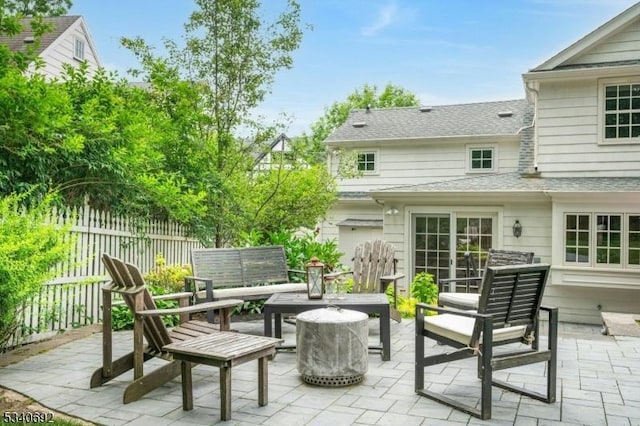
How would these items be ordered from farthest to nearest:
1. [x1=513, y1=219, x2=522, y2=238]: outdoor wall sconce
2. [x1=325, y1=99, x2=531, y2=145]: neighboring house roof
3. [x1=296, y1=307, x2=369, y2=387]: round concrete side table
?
1. [x1=325, y1=99, x2=531, y2=145]: neighboring house roof
2. [x1=513, y1=219, x2=522, y2=238]: outdoor wall sconce
3. [x1=296, y1=307, x2=369, y2=387]: round concrete side table

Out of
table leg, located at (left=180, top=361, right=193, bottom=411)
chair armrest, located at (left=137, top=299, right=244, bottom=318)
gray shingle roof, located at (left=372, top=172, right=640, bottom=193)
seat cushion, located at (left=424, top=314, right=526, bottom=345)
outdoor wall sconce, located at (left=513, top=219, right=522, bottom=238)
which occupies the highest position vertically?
gray shingle roof, located at (left=372, top=172, right=640, bottom=193)

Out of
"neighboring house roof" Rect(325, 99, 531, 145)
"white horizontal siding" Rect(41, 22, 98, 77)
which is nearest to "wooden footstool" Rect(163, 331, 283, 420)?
"neighboring house roof" Rect(325, 99, 531, 145)

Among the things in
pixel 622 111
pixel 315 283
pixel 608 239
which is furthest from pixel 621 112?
pixel 315 283

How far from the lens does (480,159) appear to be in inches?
572

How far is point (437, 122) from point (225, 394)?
13.5 m

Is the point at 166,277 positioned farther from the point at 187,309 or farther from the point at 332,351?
the point at 332,351

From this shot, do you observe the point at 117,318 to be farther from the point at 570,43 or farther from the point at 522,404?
the point at 570,43

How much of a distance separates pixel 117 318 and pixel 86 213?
1.26m

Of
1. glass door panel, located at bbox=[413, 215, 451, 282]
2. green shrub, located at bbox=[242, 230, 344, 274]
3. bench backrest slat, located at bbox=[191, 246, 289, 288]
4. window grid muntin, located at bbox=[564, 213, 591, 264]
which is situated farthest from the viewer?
glass door panel, located at bbox=[413, 215, 451, 282]

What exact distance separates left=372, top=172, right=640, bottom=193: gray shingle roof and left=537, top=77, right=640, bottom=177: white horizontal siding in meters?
0.22

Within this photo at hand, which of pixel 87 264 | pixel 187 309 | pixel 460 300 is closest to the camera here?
pixel 187 309

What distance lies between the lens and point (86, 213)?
6.06 meters

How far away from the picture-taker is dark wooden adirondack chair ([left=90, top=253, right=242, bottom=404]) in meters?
3.65

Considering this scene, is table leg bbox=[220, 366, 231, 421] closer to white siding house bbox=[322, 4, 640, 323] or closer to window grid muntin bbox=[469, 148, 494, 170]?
white siding house bbox=[322, 4, 640, 323]
